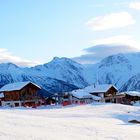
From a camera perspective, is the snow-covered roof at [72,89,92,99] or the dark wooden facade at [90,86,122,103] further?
the dark wooden facade at [90,86,122,103]

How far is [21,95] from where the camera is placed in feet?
330

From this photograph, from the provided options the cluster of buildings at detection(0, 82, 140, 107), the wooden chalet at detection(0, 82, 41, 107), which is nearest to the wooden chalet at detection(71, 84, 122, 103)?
the cluster of buildings at detection(0, 82, 140, 107)

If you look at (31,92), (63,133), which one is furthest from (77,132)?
(31,92)

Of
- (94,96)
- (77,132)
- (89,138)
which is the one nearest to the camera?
(89,138)

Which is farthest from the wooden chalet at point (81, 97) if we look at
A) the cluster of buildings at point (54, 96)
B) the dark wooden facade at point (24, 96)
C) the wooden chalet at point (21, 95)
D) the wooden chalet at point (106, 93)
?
the dark wooden facade at point (24, 96)

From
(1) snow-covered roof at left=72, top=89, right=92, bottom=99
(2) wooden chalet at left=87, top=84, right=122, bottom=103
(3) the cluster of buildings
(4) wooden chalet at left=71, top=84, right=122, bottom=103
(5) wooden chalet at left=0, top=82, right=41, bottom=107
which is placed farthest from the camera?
(2) wooden chalet at left=87, top=84, right=122, bottom=103

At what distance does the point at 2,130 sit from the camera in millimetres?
28781

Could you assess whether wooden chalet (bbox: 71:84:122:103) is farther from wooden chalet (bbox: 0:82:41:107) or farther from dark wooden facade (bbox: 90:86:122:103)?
wooden chalet (bbox: 0:82:41:107)

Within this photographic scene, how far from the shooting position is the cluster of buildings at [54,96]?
101 meters

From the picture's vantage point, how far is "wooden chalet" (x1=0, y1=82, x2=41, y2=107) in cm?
10094

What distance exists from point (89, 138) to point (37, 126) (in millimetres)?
5465

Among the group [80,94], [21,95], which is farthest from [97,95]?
[21,95]

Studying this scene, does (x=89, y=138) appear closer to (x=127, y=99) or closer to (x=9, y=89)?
(x=9, y=89)

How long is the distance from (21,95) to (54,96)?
44.6 ft
